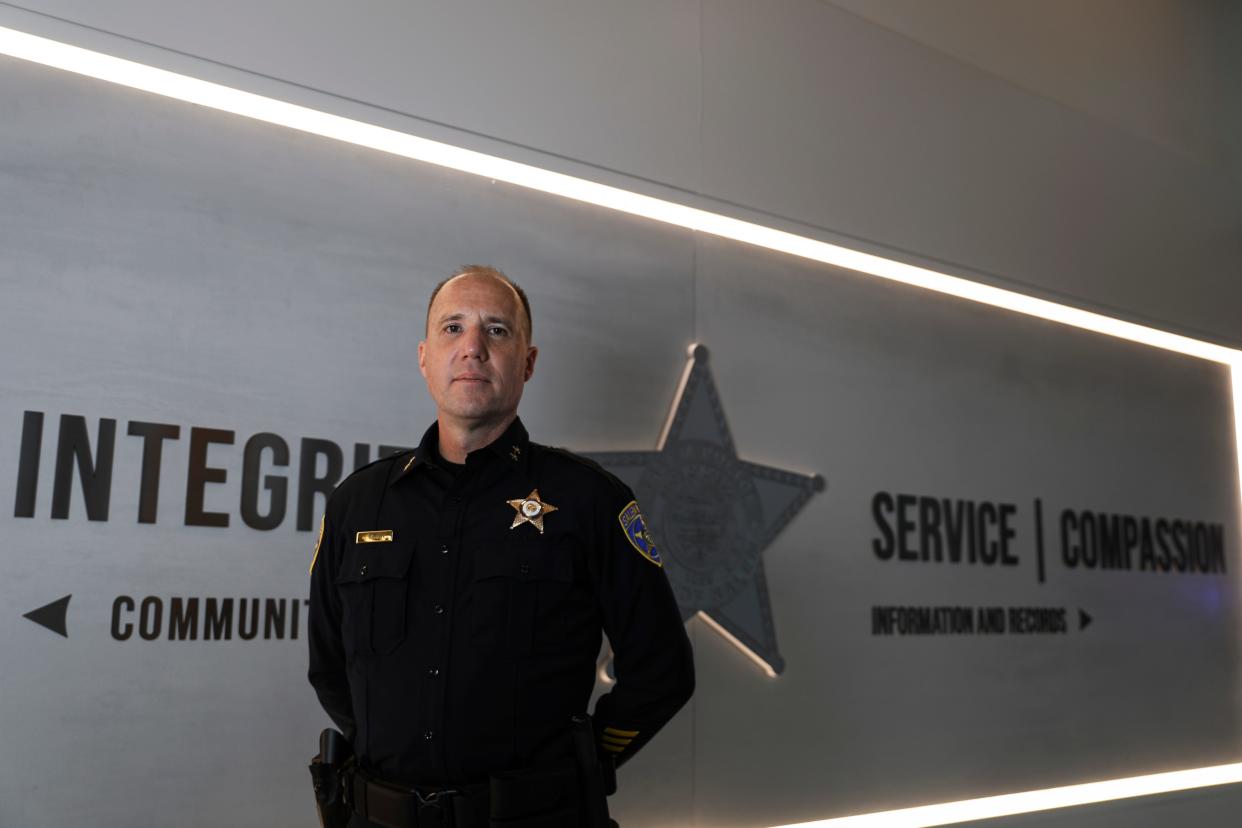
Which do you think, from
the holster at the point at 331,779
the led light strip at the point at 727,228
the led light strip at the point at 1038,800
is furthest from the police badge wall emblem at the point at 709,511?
the holster at the point at 331,779

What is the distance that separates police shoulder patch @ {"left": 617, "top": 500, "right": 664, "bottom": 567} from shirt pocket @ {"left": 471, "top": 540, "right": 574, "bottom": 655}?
0.39ft

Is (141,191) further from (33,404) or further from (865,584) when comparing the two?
(865,584)


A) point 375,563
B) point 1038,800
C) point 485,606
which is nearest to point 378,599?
point 375,563

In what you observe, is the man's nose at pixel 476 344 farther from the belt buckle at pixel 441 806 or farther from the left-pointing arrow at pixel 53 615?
the left-pointing arrow at pixel 53 615

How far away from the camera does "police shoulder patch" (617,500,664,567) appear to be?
1763 millimetres

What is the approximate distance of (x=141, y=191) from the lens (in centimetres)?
205

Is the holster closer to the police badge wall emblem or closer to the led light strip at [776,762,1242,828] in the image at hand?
the police badge wall emblem

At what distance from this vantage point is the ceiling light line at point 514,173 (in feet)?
6.68

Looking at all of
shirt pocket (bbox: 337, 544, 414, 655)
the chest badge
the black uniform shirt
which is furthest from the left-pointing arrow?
the chest badge

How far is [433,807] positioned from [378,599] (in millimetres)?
334

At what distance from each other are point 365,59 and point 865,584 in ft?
6.56

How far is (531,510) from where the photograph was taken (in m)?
1.71

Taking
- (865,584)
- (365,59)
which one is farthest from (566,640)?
(865,584)

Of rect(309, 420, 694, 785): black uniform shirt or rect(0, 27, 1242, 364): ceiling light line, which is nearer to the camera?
rect(309, 420, 694, 785): black uniform shirt
